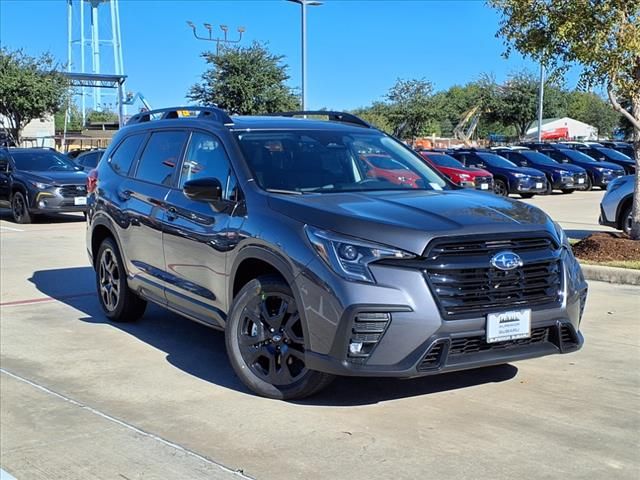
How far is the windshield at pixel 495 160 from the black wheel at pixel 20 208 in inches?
583

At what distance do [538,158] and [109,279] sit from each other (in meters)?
22.7

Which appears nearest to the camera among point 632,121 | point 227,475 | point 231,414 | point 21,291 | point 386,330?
point 227,475

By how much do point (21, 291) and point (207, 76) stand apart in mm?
28006

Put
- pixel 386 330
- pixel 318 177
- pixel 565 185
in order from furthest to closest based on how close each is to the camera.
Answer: pixel 565 185 → pixel 318 177 → pixel 386 330

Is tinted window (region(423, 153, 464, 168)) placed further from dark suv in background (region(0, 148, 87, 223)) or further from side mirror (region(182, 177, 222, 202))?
side mirror (region(182, 177, 222, 202))

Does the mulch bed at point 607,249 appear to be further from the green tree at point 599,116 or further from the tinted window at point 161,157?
the green tree at point 599,116

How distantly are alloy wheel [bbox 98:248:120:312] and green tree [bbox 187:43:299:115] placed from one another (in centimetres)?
2783

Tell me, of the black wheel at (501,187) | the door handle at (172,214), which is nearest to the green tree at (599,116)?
the black wheel at (501,187)

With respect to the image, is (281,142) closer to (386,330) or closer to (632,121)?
(386,330)

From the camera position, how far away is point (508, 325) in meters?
4.47

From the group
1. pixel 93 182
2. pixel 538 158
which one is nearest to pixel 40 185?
pixel 93 182

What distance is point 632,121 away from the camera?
10.3m

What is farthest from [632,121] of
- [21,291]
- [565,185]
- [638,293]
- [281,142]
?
[565,185]

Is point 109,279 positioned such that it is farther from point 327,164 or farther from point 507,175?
point 507,175
